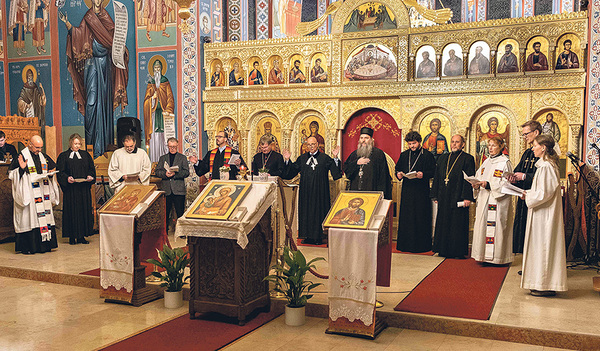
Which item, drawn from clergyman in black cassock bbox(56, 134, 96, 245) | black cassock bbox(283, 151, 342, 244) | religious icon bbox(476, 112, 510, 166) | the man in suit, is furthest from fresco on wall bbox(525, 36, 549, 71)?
clergyman in black cassock bbox(56, 134, 96, 245)

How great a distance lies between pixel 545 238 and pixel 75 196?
267 inches

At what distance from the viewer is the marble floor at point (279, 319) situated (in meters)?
4.35

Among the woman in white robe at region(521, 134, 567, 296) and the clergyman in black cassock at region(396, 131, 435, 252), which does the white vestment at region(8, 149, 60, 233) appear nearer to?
the clergyman in black cassock at region(396, 131, 435, 252)

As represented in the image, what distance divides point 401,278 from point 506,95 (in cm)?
354

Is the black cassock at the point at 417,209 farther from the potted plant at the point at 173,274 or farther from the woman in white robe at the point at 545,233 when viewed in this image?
the potted plant at the point at 173,274

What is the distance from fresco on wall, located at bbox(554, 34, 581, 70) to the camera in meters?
7.51

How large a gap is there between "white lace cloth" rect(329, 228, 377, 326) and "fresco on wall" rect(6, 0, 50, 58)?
360 inches

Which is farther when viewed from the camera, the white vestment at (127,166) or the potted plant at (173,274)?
the white vestment at (127,166)

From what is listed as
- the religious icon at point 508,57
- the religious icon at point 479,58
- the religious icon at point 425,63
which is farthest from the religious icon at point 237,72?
the religious icon at point 508,57

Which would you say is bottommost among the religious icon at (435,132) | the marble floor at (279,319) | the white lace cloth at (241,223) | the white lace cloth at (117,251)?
the marble floor at (279,319)

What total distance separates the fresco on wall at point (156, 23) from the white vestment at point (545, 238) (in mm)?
6933

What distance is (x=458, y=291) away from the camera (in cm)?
547

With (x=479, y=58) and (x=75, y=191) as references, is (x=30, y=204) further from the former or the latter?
(x=479, y=58)

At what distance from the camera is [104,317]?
16.6ft
